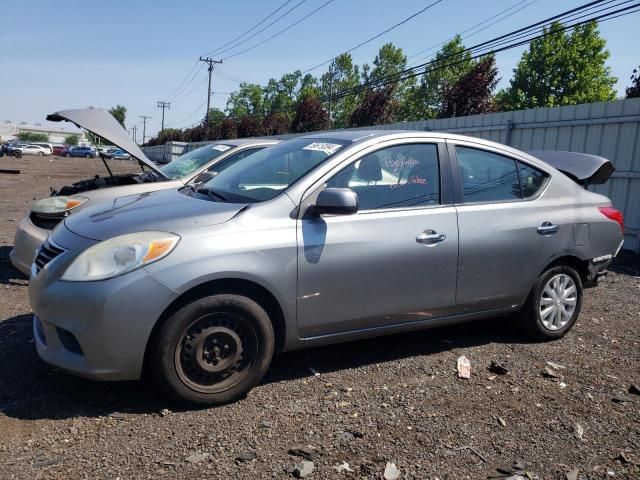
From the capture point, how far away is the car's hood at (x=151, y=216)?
3303mm

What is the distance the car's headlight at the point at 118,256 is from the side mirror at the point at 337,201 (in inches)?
35.8

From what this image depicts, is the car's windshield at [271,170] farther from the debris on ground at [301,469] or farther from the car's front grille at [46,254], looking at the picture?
the debris on ground at [301,469]

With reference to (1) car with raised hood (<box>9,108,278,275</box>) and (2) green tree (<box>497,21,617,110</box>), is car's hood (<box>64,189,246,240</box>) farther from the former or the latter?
(2) green tree (<box>497,21,617,110</box>)

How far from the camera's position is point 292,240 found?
3471 millimetres

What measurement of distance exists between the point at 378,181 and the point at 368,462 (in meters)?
1.91

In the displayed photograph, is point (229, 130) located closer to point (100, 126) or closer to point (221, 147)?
point (221, 147)

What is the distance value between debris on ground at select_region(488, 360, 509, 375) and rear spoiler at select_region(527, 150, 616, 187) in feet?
6.69

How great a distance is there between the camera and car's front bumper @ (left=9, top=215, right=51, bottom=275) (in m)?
5.15

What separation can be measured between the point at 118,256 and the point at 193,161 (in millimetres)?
4219

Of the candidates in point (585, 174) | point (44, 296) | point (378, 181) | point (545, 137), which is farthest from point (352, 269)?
point (545, 137)

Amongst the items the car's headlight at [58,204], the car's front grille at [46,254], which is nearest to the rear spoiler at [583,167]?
the car's front grille at [46,254]

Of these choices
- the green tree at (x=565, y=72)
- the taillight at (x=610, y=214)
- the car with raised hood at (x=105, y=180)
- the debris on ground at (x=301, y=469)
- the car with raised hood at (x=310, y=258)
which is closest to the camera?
the debris on ground at (x=301, y=469)

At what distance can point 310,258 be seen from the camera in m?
3.51

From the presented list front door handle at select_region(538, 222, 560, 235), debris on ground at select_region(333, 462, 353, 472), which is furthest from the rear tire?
debris on ground at select_region(333, 462, 353, 472)
